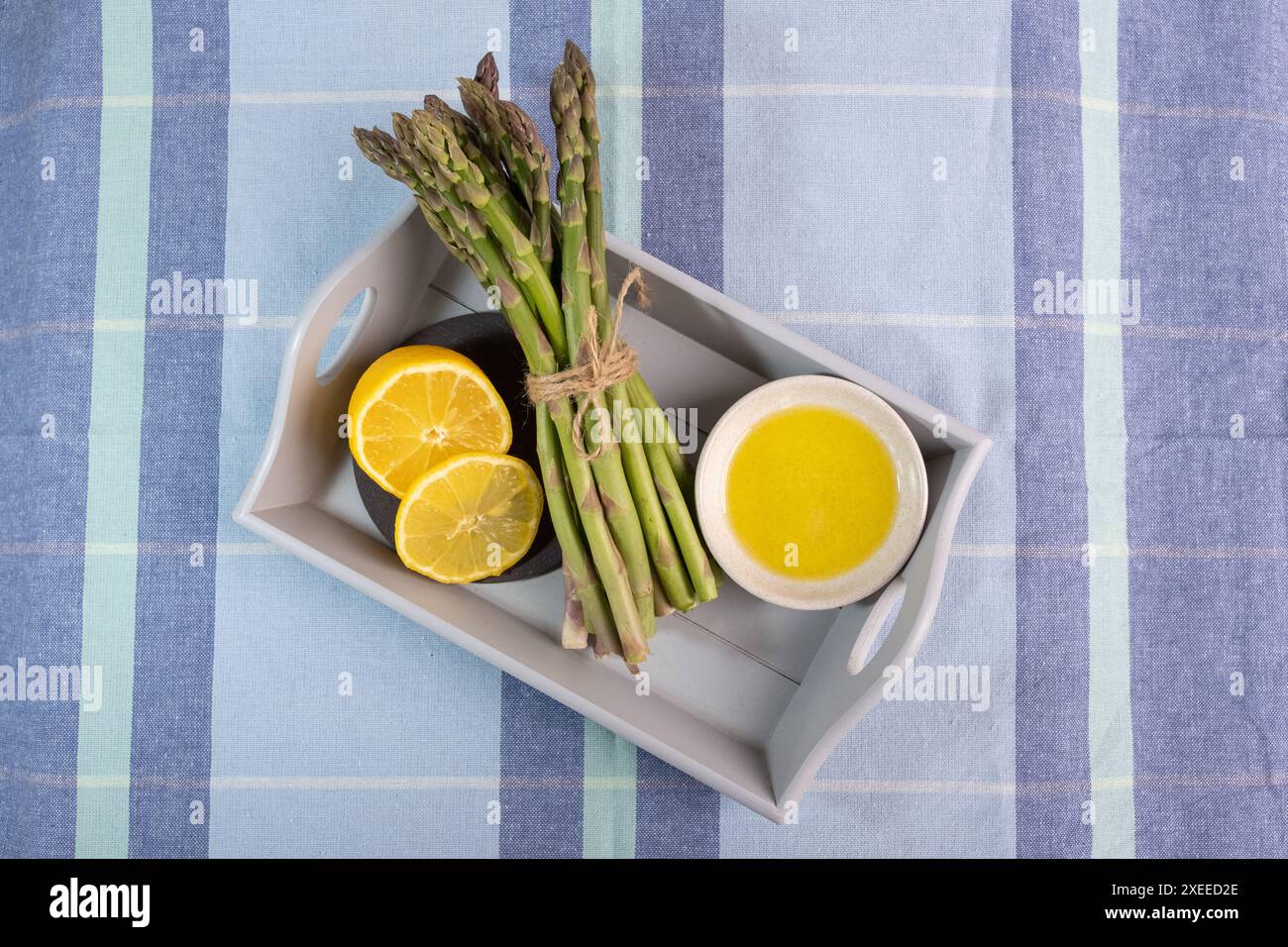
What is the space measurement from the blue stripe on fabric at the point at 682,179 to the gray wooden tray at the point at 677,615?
10 cm

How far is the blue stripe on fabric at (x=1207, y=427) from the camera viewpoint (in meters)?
1.03

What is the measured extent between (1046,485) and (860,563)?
0.27 m

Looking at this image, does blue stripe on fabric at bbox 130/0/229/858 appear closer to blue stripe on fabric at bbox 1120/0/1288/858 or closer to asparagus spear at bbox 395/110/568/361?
asparagus spear at bbox 395/110/568/361

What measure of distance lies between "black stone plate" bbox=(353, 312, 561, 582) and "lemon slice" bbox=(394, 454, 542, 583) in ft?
0.06

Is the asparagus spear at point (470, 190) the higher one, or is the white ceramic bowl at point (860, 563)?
the asparagus spear at point (470, 190)

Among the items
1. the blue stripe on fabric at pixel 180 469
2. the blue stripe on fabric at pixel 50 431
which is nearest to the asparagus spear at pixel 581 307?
the blue stripe on fabric at pixel 180 469

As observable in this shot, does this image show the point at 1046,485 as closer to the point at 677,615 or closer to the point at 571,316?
the point at 677,615

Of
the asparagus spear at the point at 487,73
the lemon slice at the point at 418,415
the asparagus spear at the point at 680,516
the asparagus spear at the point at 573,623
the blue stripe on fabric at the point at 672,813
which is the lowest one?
the blue stripe on fabric at the point at 672,813

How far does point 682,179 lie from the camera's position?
102 centimetres

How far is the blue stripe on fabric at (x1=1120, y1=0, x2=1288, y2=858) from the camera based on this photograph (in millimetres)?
1026

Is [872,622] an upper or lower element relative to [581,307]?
lower

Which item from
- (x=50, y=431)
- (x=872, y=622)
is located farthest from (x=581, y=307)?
(x=50, y=431)

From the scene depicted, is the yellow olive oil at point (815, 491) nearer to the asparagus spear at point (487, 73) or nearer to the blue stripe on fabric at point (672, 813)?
the blue stripe on fabric at point (672, 813)
